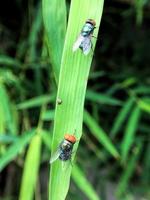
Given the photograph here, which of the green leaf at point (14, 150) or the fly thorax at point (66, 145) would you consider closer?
the fly thorax at point (66, 145)

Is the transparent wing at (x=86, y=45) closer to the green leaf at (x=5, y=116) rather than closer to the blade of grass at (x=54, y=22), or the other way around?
the blade of grass at (x=54, y=22)

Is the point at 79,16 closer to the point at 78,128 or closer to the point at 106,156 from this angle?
the point at 78,128

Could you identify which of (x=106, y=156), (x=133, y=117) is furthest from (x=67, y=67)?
(x=106, y=156)

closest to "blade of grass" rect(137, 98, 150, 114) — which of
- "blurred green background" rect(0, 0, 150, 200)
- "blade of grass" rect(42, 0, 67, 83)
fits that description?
"blurred green background" rect(0, 0, 150, 200)

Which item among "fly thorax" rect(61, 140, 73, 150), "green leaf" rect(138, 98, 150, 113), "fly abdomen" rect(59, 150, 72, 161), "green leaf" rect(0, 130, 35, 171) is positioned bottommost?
"green leaf" rect(0, 130, 35, 171)

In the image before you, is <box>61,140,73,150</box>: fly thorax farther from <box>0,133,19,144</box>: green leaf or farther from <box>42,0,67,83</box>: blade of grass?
<box>0,133,19,144</box>: green leaf

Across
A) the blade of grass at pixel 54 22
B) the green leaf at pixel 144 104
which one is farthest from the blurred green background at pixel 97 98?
the blade of grass at pixel 54 22
